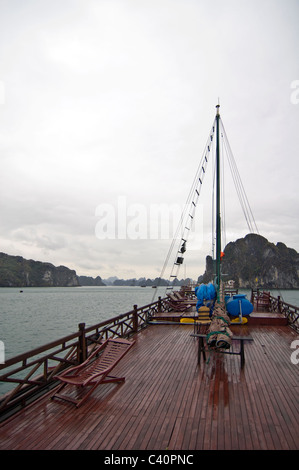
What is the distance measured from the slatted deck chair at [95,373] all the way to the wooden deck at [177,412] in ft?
0.61

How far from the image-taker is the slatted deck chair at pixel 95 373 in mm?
5367

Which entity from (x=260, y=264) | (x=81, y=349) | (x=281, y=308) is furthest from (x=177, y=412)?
(x=260, y=264)

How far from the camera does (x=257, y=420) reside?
4.41 metres

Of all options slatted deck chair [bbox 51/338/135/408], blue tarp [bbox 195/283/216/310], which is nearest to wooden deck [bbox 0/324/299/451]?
slatted deck chair [bbox 51/338/135/408]

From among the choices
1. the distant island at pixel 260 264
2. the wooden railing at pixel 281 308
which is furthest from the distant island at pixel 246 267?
the wooden railing at pixel 281 308

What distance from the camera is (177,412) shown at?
4.74 meters

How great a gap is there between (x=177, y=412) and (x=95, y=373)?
216 cm

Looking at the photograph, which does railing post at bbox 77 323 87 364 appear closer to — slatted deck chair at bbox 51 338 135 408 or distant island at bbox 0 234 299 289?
slatted deck chair at bbox 51 338 135 408

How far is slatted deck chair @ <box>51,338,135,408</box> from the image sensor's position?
5367 millimetres

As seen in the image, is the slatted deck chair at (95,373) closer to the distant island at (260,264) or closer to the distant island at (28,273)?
the distant island at (260,264)

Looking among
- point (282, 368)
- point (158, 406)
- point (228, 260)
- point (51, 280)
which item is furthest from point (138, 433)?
point (51, 280)

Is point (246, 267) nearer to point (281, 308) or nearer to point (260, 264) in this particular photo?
point (260, 264)

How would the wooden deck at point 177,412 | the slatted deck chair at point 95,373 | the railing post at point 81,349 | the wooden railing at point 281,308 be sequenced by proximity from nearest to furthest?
the wooden deck at point 177,412 < the slatted deck chair at point 95,373 < the railing post at point 81,349 < the wooden railing at point 281,308
